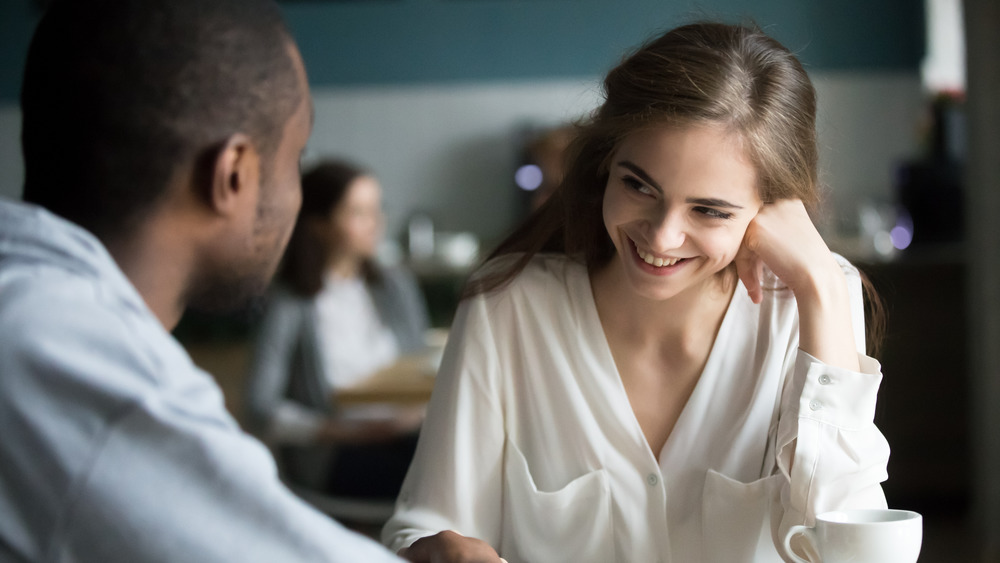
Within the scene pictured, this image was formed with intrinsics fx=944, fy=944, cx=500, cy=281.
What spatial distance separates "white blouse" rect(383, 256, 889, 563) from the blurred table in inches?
46.7

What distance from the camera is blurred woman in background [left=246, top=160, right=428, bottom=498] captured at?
9.06 feet

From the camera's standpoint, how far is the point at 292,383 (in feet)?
10.4

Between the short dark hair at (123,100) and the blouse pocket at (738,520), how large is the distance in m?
0.73

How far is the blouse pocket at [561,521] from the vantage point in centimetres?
118

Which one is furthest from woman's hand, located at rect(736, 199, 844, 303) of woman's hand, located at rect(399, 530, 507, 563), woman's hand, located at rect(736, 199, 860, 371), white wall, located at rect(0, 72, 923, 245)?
white wall, located at rect(0, 72, 923, 245)

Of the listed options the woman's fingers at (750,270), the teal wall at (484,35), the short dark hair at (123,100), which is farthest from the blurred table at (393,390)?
the teal wall at (484,35)

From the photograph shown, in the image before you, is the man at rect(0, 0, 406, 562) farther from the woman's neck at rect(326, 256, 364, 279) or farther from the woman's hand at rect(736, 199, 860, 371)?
the woman's neck at rect(326, 256, 364, 279)

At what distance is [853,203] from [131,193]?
4857 millimetres

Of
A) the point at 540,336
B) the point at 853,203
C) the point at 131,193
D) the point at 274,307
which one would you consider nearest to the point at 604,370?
the point at 540,336

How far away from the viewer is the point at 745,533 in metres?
1.16

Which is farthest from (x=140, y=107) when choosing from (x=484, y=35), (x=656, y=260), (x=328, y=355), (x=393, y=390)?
(x=484, y=35)

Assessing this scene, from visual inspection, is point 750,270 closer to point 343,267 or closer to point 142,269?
point 142,269

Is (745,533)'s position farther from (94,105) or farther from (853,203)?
(853,203)

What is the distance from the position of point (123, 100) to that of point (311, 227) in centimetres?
246
